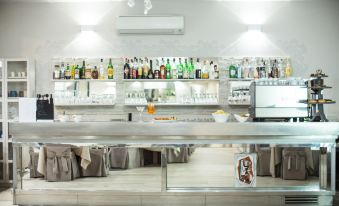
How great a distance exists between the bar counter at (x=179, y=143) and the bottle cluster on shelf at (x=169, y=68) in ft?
8.23

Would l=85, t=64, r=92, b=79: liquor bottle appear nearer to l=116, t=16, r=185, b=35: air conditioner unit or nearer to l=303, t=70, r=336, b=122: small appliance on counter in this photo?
l=116, t=16, r=185, b=35: air conditioner unit

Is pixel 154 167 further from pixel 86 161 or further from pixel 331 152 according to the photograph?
pixel 331 152

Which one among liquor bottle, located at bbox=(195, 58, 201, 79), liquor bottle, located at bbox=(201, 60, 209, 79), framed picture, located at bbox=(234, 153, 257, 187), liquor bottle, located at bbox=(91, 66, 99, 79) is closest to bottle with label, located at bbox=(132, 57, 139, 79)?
liquor bottle, located at bbox=(91, 66, 99, 79)

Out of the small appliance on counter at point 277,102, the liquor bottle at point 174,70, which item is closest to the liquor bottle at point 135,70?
the liquor bottle at point 174,70

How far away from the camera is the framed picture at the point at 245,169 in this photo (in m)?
3.94

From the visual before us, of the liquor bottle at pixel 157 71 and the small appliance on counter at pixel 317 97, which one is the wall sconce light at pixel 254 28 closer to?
the liquor bottle at pixel 157 71

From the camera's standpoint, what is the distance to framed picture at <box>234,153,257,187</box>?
12.9ft

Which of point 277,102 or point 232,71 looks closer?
point 277,102

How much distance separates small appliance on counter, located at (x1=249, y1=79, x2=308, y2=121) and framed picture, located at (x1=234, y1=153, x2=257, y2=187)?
0.44m

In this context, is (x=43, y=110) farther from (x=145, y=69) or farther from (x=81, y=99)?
(x=145, y=69)

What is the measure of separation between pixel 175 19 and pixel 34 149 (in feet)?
11.2

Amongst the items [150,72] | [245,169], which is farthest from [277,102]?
[150,72]

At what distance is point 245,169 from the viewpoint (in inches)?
156

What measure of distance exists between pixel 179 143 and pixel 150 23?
3.04 meters
